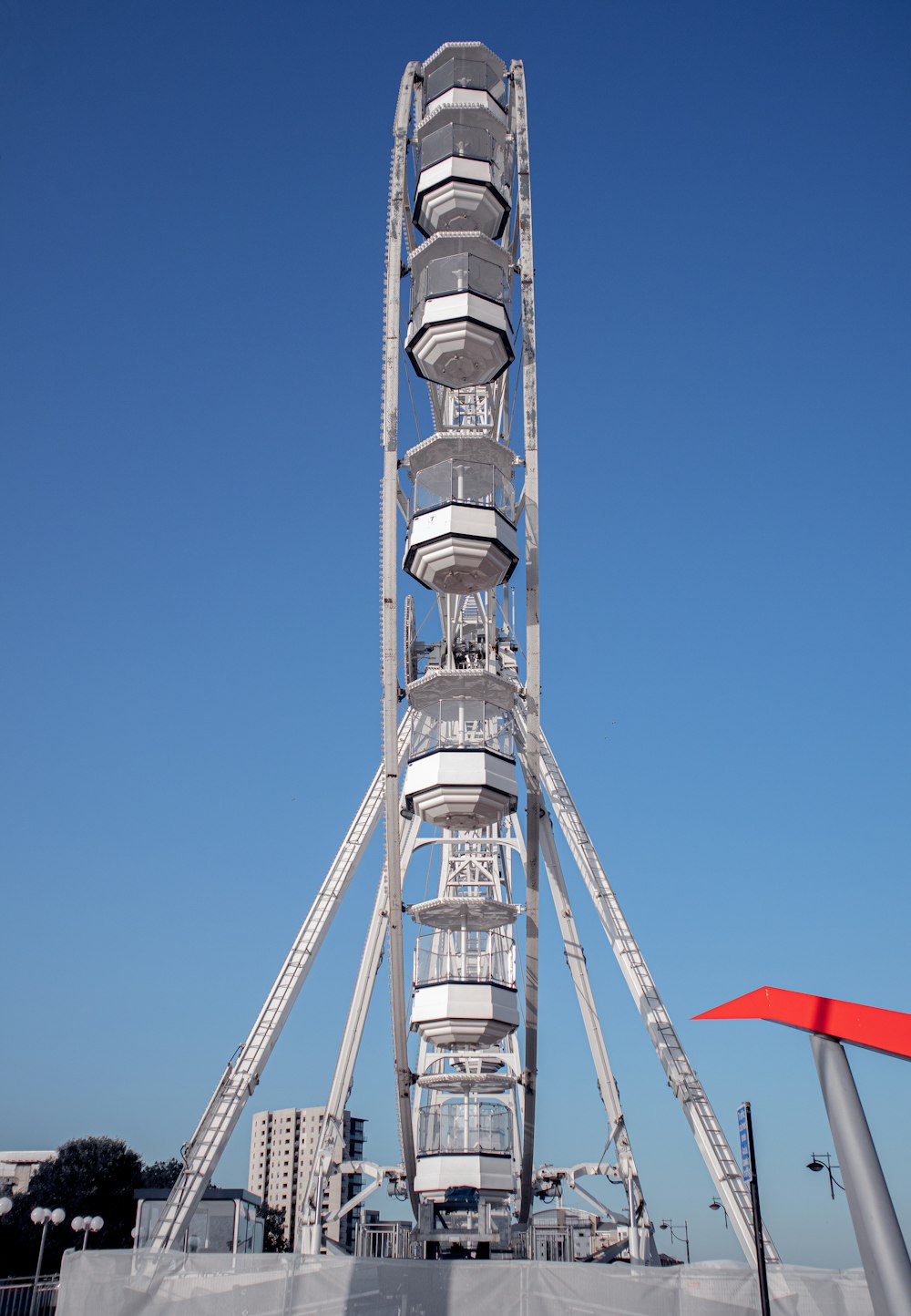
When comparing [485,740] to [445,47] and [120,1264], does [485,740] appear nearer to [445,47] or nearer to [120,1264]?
[120,1264]

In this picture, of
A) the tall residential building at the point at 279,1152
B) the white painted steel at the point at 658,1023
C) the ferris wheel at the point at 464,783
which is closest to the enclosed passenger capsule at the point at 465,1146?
the ferris wheel at the point at 464,783

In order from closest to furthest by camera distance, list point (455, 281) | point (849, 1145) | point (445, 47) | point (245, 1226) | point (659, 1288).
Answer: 1. point (849, 1145)
2. point (659, 1288)
3. point (455, 281)
4. point (445, 47)
5. point (245, 1226)

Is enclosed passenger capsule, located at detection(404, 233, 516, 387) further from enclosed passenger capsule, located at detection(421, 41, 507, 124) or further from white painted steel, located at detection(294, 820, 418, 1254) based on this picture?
white painted steel, located at detection(294, 820, 418, 1254)

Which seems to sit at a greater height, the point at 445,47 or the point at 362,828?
the point at 445,47

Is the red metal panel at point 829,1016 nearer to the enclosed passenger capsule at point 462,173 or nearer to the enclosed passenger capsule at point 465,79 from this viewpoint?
the enclosed passenger capsule at point 462,173

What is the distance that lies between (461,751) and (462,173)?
1388cm

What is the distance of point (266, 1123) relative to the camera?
462 ft

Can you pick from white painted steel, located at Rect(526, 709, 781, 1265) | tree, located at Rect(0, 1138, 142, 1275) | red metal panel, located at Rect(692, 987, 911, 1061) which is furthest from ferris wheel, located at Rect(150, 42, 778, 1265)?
tree, located at Rect(0, 1138, 142, 1275)

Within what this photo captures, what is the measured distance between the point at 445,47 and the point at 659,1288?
89.1 feet

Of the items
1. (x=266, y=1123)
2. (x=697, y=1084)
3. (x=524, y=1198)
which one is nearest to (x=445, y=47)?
(x=697, y=1084)

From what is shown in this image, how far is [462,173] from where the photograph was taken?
85.7 ft

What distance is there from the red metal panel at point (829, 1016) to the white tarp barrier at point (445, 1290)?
664 centimetres

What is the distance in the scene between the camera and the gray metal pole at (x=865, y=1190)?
6.55 m

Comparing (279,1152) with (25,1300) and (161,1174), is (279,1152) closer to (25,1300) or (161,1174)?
(161,1174)
